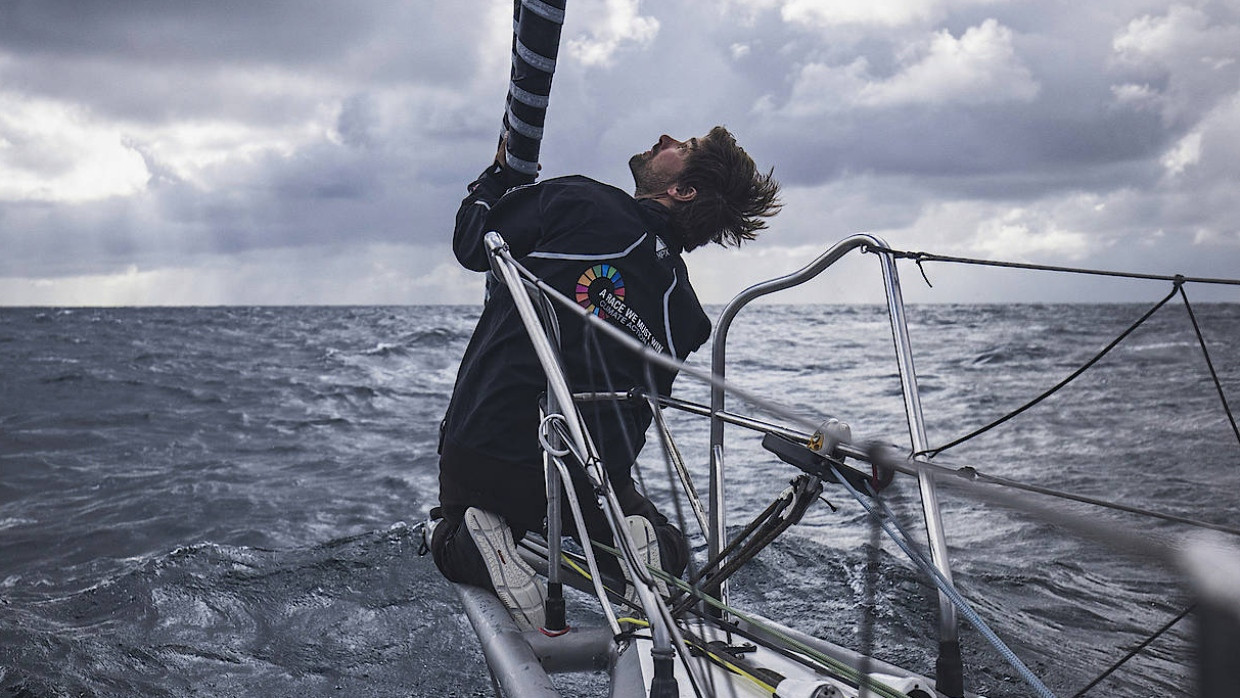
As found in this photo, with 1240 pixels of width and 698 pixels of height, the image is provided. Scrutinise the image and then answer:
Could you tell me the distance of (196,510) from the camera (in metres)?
5.90

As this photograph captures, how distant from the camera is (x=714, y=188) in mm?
2506

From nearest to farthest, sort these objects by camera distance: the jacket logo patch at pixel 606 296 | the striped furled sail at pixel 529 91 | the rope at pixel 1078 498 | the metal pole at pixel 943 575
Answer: the rope at pixel 1078 498 < the metal pole at pixel 943 575 < the jacket logo patch at pixel 606 296 < the striped furled sail at pixel 529 91

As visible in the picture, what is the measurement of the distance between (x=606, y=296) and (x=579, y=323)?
0.11 metres

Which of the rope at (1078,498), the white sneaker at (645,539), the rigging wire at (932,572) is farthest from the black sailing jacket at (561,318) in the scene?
the rope at (1078,498)

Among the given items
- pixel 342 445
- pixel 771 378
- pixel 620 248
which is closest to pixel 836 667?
pixel 620 248

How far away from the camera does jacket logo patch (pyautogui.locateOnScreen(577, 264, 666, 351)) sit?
230 cm

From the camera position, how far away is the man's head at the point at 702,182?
2490 millimetres

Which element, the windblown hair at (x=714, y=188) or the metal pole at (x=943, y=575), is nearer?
the metal pole at (x=943, y=575)

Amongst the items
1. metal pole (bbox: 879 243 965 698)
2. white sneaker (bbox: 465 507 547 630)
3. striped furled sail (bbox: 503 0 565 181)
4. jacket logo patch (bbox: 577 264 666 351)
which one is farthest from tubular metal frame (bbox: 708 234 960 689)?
striped furled sail (bbox: 503 0 565 181)

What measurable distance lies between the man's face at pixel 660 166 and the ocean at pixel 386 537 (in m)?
0.80

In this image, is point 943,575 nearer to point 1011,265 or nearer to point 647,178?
point 1011,265

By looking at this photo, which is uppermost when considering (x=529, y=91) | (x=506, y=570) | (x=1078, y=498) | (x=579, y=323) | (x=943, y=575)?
(x=529, y=91)

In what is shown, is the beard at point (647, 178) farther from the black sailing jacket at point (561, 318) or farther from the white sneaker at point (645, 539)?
the white sneaker at point (645, 539)

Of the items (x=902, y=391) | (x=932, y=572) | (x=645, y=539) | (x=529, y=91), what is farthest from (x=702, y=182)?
(x=932, y=572)
